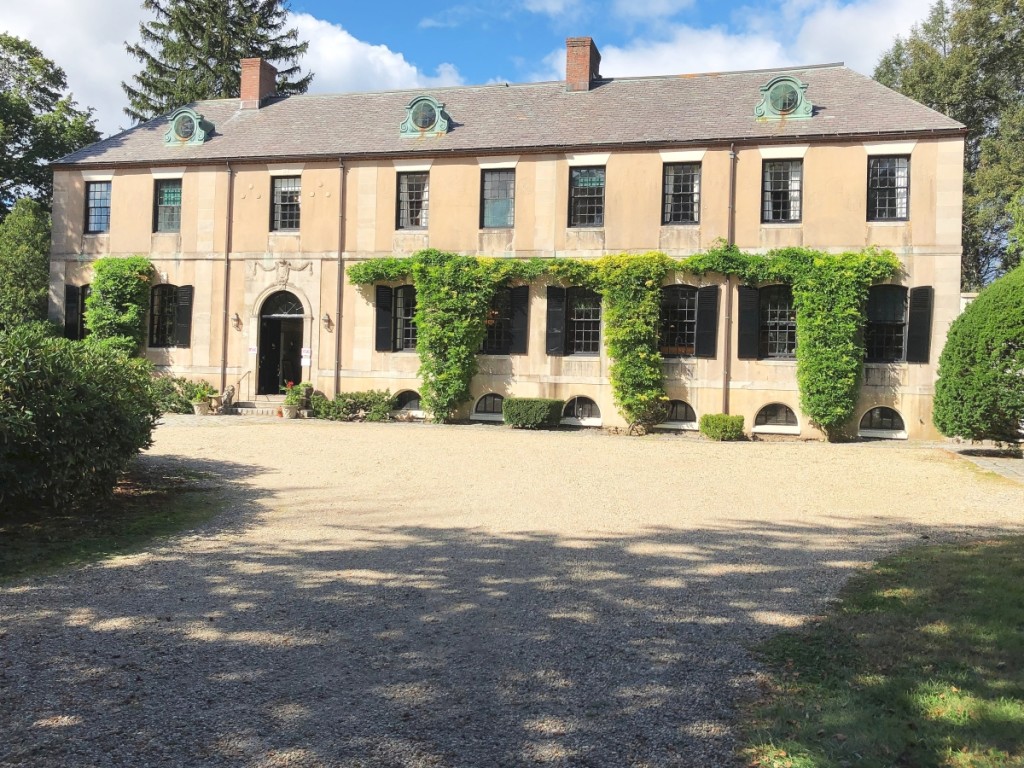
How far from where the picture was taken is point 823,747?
3.69 metres

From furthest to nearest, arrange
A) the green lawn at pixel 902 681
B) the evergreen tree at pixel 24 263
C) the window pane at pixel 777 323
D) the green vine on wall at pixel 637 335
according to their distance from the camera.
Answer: the evergreen tree at pixel 24 263
the window pane at pixel 777 323
the green vine on wall at pixel 637 335
the green lawn at pixel 902 681

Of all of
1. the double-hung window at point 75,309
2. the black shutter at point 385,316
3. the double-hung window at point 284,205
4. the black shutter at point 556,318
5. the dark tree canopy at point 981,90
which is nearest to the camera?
the black shutter at point 556,318

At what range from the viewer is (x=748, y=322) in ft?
65.6

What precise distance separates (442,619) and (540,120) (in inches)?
754

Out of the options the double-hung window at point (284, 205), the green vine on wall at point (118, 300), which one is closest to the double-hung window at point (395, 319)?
the double-hung window at point (284, 205)

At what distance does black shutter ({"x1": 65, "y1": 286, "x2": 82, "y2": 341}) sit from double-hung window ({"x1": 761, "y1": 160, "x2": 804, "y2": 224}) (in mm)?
19618

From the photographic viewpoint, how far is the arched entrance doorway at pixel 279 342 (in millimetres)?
23328

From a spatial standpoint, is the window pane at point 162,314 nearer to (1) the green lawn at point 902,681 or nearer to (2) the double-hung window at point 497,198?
(2) the double-hung window at point 497,198

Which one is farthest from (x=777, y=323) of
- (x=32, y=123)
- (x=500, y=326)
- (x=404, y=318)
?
(x=32, y=123)

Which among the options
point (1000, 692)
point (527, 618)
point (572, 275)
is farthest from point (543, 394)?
point (1000, 692)

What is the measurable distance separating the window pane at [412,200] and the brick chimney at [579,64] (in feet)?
17.6

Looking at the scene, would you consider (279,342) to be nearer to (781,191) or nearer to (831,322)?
(781,191)

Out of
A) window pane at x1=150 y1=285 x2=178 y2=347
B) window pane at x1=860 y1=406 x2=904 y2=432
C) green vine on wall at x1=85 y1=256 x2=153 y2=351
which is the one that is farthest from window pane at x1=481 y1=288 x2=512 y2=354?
green vine on wall at x1=85 y1=256 x2=153 y2=351

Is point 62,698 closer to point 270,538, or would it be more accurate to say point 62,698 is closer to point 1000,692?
point 270,538
